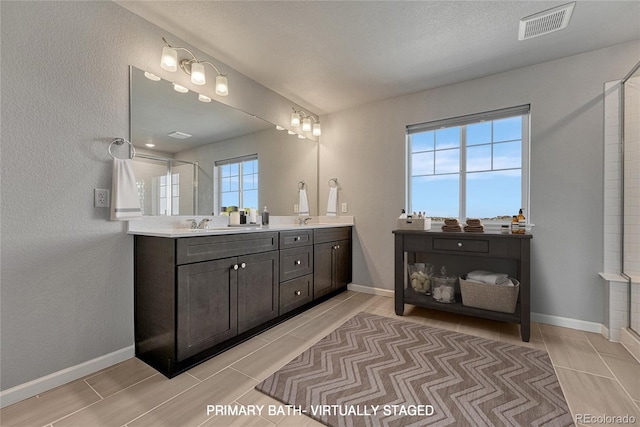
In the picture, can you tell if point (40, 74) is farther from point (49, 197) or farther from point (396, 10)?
point (396, 10)

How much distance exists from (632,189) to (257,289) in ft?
9.57

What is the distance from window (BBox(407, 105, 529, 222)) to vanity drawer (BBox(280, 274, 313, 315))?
147cm

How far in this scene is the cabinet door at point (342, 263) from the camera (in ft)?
10.5

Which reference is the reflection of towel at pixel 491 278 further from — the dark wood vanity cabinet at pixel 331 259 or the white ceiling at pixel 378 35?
the white ceiling at pixel 378 35

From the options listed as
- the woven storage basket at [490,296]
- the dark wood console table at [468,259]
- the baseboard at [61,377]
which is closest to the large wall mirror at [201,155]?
the baseboard at [61,377]

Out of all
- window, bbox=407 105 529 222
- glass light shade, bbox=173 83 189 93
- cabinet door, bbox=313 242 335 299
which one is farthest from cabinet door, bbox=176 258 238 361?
window, bbox=407 105 529 222

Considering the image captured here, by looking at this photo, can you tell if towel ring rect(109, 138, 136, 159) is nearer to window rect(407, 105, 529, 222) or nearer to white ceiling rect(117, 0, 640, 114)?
white ceiling rect(117, 0, 640, 114)

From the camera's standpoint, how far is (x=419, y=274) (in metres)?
2.72

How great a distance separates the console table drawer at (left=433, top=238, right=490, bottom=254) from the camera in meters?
2.24

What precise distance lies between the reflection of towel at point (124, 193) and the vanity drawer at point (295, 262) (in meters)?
1.15

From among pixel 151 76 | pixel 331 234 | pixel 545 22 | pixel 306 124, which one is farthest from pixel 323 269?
pixel 545 22

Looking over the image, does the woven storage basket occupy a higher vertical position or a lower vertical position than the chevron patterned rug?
higher

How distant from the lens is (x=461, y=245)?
2.32 metres

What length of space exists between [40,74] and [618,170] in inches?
155
